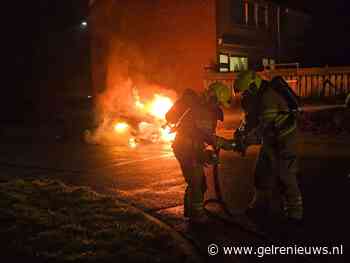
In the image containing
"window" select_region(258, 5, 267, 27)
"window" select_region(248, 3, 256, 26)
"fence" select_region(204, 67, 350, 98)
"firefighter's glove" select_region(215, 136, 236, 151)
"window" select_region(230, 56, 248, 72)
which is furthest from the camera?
"window" select_region(258, 5, 267, 27)

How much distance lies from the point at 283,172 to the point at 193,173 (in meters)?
1.09

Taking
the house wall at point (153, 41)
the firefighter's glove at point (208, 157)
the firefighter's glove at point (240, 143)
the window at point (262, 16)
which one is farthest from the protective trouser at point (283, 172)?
the window at point (262, 16)

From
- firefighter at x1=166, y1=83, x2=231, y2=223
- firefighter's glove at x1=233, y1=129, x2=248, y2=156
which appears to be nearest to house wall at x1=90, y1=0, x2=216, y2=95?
firefighter's glove at x1=233, y1=129, x2=248, y2=156

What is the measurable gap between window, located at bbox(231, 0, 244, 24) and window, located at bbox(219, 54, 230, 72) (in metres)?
1.88

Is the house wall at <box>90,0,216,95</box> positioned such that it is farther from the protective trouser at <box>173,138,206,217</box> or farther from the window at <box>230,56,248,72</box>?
the protective trouser at <box>173,138,206,217</box>

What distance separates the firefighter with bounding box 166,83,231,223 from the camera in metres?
5.56

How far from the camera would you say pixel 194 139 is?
5609mm

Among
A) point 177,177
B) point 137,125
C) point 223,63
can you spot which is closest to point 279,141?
point 177,177

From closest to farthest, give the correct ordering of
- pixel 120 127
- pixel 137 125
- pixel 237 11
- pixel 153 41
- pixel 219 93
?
pixel 219 93
pixel 137 125
pixel 120 127
pixel 153 41
pixel 237 11

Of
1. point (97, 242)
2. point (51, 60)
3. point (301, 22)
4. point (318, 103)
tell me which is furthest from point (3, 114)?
point (97, 242)

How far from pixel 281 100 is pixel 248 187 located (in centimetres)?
240

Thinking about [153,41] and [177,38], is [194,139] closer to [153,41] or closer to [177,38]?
[177,38]

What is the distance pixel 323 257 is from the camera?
448cm

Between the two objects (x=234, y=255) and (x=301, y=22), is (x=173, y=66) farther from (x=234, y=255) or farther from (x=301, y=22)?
(x=234, y=255)
